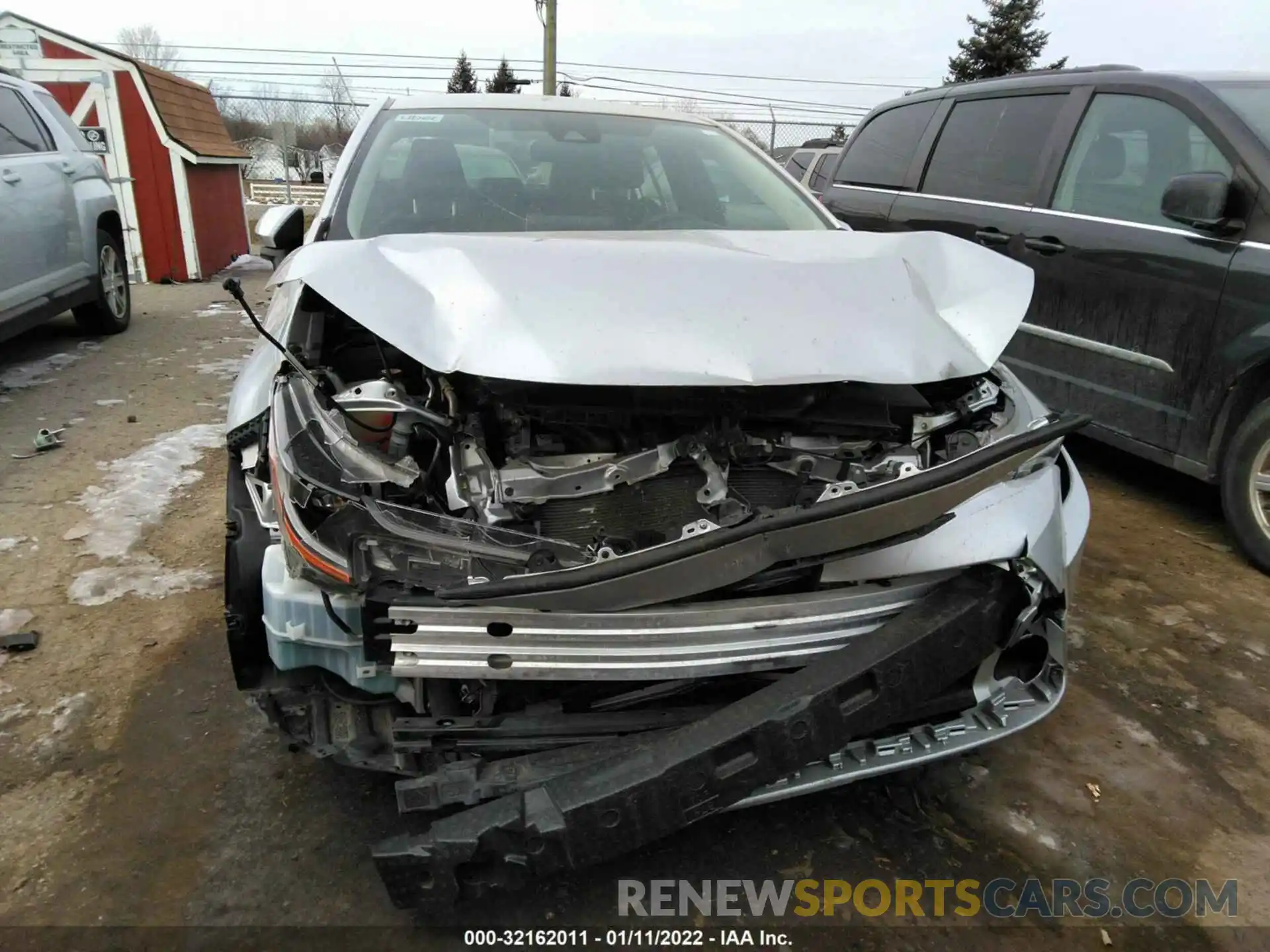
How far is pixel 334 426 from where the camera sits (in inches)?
75.9

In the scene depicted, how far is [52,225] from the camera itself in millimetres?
5891

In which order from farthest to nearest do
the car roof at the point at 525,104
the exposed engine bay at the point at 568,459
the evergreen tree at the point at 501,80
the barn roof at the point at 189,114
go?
the evergreen tree at the point at 501,80, the barn roof at the point at 189,114, the car roof at the point at 525,104, the exposed engine bay at the point at 568,459

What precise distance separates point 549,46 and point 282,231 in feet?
51.2

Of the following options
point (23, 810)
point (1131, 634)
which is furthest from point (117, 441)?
point (1131, 634)

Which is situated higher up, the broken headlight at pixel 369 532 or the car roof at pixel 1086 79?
the car roof at pixel 1086 79

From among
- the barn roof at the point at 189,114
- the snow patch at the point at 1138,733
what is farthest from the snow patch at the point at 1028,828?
the barn roof at the point at 189,114

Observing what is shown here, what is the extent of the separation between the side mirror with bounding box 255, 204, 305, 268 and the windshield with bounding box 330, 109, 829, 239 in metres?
0.27

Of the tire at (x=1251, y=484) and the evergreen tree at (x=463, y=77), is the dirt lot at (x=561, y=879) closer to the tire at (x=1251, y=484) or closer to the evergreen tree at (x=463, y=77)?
the tire at (x=1251, y=484)

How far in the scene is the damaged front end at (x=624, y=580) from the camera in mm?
1676

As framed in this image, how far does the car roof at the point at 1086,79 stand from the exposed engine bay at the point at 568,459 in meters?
2.66

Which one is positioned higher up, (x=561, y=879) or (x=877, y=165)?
(x=877, y=165)

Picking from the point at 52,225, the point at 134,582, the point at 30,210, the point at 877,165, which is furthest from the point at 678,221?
the point at 52,225

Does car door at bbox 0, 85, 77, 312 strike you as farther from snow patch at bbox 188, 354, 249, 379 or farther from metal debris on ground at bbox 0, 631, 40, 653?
metal debris on ground at bbox 0, 631, 40, 653

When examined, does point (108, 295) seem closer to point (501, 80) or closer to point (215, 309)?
point (215, 309)
